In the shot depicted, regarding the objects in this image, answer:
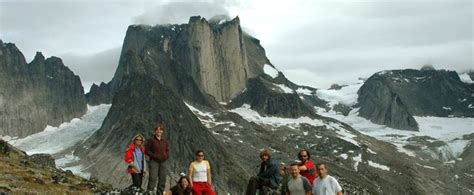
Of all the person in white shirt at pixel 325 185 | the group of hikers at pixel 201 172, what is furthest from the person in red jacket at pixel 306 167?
the person in white shirt at pixel 325 185

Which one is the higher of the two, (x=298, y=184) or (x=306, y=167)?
(x=306, y=167)

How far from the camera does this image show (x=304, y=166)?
24969 millimetres

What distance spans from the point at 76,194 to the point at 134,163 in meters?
12.4

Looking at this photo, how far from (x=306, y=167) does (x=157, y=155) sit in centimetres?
748

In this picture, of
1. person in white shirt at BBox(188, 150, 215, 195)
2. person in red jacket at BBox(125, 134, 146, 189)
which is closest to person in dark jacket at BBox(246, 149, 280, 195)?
person in white shirt at BBox(188, 150, 215, 195)

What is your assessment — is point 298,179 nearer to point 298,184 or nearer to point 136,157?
point 298,184

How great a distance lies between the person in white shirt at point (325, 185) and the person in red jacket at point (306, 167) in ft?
6.99

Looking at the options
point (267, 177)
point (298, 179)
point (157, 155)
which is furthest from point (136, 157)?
point (298, 179)

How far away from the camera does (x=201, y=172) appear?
85.7 feet

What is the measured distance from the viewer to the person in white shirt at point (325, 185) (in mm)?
22281

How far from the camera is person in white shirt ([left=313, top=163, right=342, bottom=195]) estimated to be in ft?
73.1

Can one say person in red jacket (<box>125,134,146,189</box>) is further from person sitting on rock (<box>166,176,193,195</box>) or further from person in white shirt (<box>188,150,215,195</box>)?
person in white shirt (<box>188,150,215,195</box>)

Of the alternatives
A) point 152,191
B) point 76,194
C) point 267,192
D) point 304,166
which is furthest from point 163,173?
point 76,194

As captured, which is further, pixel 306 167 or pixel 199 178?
pixel 199 178
